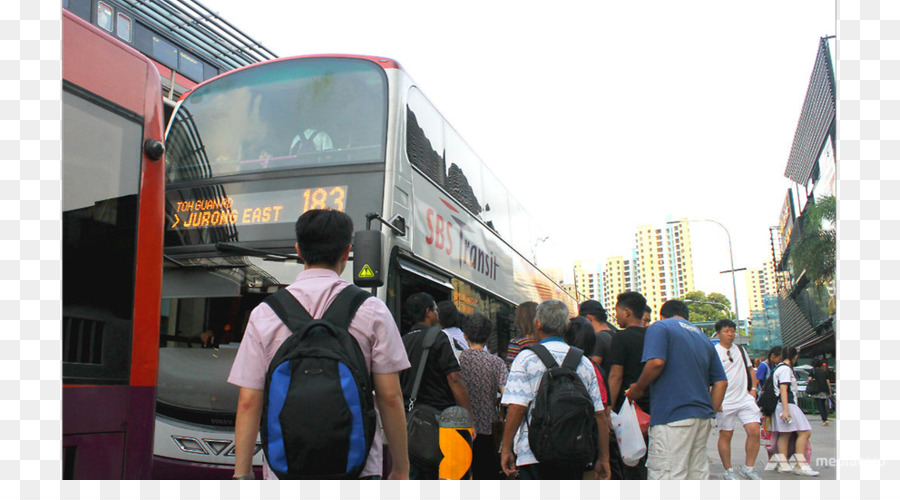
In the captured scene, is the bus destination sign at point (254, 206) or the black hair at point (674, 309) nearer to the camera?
the black hair at point (674, 309)

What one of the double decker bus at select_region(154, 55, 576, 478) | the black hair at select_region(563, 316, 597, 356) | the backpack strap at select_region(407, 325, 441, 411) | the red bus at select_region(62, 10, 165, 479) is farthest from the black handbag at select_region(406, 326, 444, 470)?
the red bus at select_region(62, 10, 165, 479)

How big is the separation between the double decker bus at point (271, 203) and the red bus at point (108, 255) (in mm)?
1528

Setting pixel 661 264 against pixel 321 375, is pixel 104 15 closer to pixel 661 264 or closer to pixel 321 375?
pixel 321 375

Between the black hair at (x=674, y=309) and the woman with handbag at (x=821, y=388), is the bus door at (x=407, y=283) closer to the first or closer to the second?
the black hair at (x=674, y=309)

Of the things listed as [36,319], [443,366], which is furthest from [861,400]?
[36,319]

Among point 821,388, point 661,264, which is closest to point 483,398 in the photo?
point 821,388

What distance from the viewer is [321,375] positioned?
2191 millimetres

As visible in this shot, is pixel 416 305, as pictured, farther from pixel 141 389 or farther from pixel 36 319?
pixel 36 319

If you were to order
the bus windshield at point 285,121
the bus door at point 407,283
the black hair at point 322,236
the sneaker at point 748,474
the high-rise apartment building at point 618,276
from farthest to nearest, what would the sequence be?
the high-rise apartment building at point 618,276 < the sneaker at point 748,474 < the bus windshield at point 285,121 < the bus door at point 407,283 < the black hair at point 322,236

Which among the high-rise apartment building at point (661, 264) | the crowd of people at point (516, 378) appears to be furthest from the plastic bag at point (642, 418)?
the high-rise apartment building at point (661, 264)

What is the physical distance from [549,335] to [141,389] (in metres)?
2.35

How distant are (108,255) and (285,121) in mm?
3452

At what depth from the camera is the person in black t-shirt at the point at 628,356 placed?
5188mm

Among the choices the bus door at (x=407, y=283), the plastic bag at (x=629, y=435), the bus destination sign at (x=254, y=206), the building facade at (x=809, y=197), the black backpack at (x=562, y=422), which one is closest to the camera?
the black backpack at (x=562, y=422)
